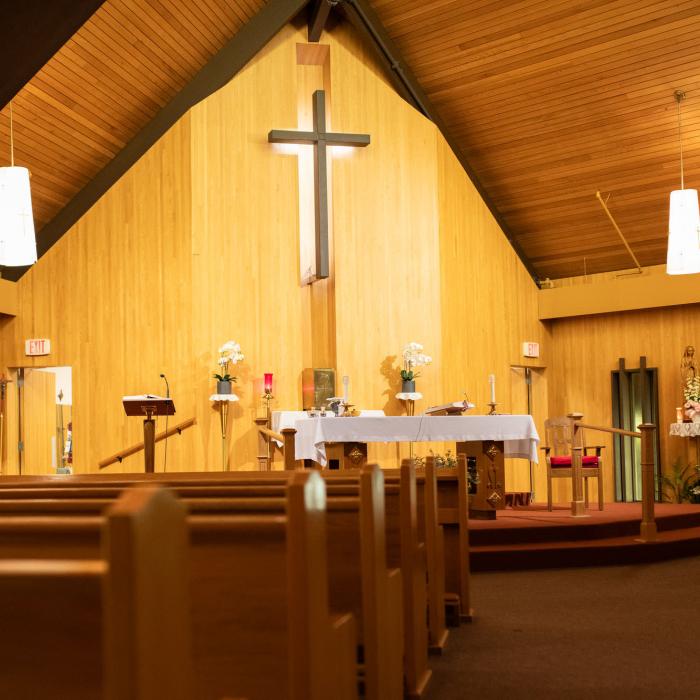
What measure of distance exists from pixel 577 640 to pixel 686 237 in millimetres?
5887

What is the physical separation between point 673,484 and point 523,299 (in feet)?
9.41

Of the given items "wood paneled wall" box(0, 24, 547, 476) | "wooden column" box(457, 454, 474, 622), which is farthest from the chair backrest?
"wooden column" box(457, 454, 474, 622)

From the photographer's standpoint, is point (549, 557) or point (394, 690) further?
point (549, 557)

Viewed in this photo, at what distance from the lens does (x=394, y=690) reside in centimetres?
276

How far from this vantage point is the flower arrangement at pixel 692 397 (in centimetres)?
1077

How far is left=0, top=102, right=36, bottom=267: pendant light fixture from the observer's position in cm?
764

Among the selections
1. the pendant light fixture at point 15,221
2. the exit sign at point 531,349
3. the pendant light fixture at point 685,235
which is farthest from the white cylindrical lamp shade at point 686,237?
the pendant light fixture at point 15,221

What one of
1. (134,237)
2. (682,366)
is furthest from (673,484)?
(134,237)

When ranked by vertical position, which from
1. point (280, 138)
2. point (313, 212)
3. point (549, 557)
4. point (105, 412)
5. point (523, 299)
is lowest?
point (549, 557)

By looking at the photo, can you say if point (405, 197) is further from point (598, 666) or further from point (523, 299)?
point (598, 666)

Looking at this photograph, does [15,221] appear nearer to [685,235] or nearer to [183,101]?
[183,101]

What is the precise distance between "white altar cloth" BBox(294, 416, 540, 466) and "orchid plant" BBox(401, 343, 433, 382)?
2793mm

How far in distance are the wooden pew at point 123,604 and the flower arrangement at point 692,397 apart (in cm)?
1060

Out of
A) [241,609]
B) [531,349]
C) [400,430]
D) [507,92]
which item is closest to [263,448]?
[400,430]
